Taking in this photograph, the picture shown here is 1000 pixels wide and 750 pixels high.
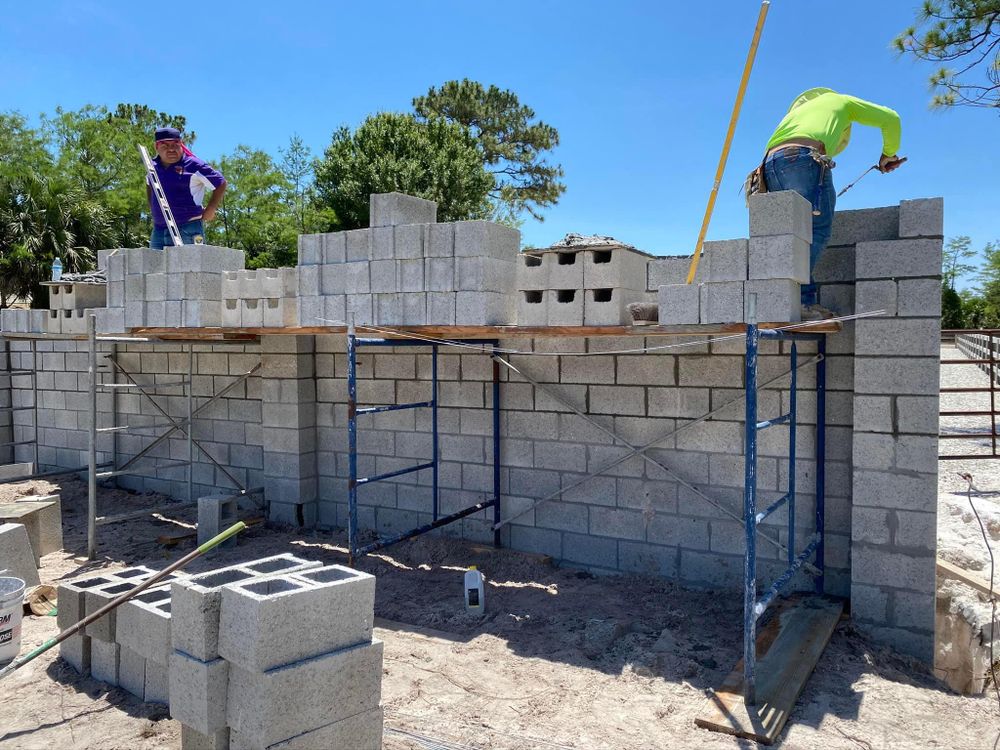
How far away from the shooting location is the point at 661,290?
5.43 m

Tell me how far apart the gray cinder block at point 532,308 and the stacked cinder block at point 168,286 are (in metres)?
3.34

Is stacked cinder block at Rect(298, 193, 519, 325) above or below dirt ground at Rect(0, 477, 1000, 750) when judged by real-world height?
above

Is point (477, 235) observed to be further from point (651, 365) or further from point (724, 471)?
point (724, 471)

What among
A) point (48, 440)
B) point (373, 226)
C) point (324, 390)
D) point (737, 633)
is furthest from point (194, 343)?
point (737, 633)

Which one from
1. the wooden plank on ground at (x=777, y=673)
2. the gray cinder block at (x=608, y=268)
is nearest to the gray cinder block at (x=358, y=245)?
the gray cinder block at (x=608, y=268)

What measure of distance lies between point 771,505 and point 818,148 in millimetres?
2591

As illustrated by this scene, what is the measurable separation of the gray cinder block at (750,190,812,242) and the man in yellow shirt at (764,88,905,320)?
0.38 metres

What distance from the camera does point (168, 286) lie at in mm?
7992

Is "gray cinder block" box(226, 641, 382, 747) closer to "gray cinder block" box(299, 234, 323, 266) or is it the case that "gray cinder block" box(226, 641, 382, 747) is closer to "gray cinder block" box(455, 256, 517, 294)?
"gray cinder block" box(455, 256, 517, 294)

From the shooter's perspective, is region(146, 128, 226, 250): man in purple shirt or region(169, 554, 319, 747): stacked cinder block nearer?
region(169, 554, 319, 747): stacked cinder block

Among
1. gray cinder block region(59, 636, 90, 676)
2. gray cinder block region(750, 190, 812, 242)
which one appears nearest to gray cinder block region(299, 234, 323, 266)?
gray cinder block region(59, 636, 90, 676)

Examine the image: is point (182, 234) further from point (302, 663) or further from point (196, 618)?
point (302, 663)

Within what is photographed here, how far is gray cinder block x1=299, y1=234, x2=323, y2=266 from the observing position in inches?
280

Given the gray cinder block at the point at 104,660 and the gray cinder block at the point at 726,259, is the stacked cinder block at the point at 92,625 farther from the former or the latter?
the gray cinder block at the point at 726,259
